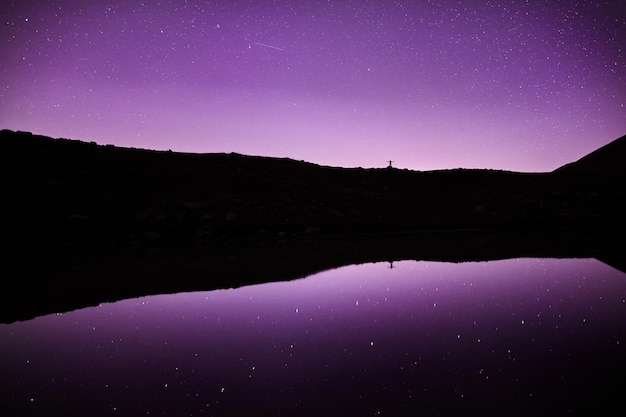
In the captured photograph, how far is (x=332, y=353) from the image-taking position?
4910 millimetres

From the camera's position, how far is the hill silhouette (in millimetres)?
10609

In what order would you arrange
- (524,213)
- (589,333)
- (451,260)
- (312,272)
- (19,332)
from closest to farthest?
(589,333)
(19,332)
(312,272)
(451,260)
(524,213)

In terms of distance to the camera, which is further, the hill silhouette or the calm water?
the hill silhouette

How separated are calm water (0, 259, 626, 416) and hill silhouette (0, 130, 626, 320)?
6.32ft

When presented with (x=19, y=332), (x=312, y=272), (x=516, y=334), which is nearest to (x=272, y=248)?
(x=312, y=272)

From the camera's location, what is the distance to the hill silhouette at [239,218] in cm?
1061

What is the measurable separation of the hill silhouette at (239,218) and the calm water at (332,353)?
1.93 m

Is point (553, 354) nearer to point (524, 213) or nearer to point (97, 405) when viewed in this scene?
point (97, 405)

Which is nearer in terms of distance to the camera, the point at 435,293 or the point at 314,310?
the point at 314,310

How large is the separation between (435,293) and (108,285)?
6966 millimetres

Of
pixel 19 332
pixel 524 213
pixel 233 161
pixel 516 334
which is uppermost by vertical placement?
pixel 233 161

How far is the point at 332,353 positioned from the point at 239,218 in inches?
584

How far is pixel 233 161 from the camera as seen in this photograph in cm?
3084

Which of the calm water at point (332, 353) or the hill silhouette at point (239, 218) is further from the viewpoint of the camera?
the hill silhouette at point (239, 218)
